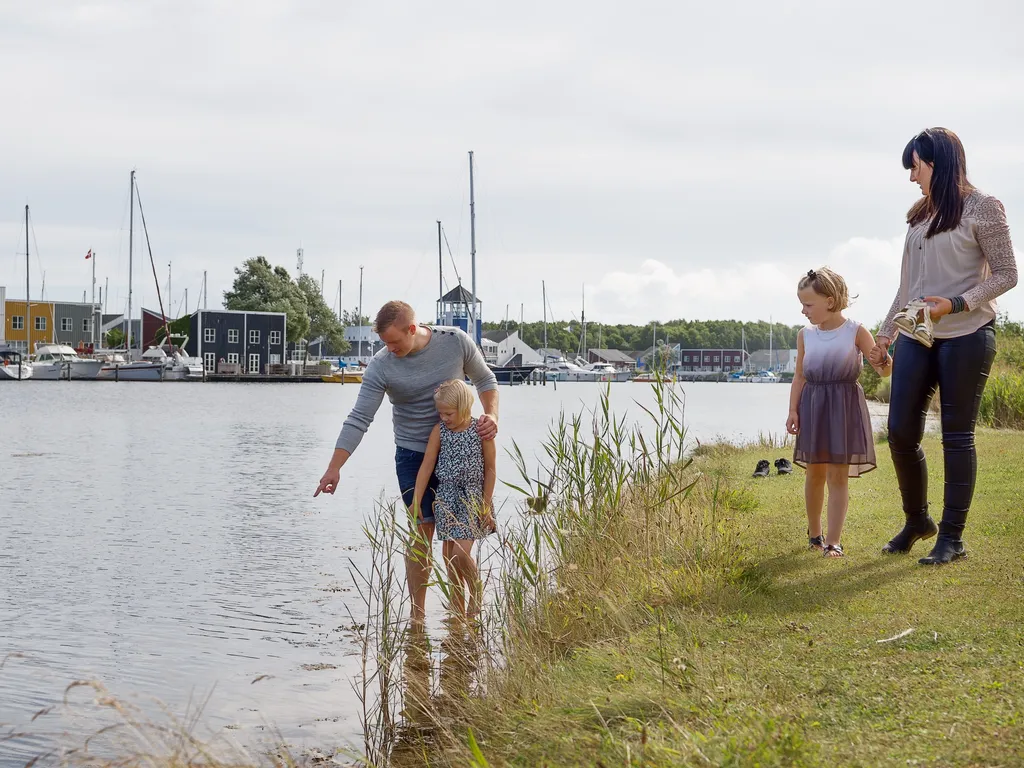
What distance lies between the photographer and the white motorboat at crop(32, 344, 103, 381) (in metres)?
89.9

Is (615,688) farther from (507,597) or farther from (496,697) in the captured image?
(507,597)

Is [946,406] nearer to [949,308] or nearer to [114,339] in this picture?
[949,308]

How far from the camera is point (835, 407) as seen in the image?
6.79 meters

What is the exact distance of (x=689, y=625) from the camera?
5.25 m

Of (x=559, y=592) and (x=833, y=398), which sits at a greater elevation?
(x=833, y=398)

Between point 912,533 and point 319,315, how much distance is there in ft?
364

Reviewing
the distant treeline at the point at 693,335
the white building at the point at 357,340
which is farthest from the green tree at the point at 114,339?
the distant treeline at the point at 693,335

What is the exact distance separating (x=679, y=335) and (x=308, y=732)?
180m

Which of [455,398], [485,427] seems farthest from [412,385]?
[485,427]

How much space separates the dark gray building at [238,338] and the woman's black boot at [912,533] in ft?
306

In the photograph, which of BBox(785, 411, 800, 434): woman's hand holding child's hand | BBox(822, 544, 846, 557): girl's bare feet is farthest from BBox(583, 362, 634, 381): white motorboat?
BBox(822, 544, 846, 557): girl's bare feet

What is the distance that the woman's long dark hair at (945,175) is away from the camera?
237 inches

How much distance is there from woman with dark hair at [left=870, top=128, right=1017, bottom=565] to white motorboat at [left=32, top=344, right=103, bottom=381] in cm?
9181

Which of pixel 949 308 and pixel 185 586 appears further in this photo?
pixel 185 586
